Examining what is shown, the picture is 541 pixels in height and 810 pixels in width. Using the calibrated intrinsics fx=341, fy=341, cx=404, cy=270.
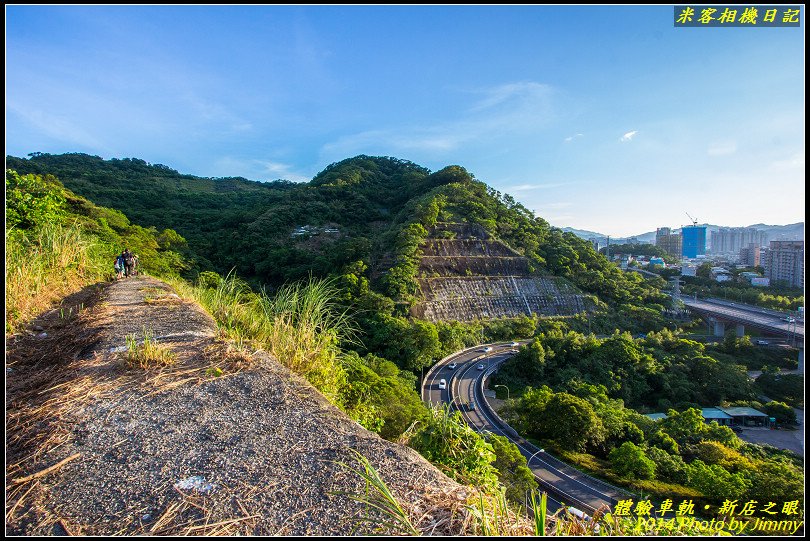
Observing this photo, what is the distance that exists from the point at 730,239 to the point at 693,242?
42.8 ft

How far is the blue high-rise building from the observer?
275ft

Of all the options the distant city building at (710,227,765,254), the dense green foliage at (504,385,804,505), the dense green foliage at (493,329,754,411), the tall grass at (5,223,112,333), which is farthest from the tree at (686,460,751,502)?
the distant city building at (710,227,765,254)

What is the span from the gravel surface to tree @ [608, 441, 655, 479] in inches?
463

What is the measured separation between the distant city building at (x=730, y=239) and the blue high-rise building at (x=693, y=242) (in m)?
6.99

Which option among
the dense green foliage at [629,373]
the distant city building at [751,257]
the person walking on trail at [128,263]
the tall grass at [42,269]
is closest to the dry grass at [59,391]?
the tall grass at [42,269]

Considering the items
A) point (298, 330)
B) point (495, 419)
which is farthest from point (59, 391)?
point (495, 419)

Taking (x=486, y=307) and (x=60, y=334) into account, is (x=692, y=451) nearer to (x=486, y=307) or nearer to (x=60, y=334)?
(x=486, y=307)

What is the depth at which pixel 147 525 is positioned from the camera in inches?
39.6

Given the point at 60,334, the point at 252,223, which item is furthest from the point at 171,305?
the point at 252,223

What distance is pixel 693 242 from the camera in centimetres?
8544

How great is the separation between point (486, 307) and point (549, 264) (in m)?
8.48

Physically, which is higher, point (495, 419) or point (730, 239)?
point (730, 239)

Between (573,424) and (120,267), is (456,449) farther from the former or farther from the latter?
(573,424)

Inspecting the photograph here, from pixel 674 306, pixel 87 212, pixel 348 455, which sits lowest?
pixel 674 306
